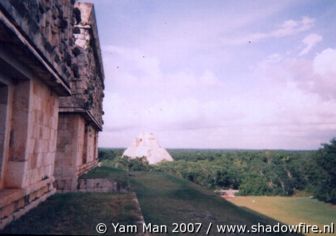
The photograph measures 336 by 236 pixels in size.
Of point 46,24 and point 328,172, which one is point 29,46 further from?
point 328,172

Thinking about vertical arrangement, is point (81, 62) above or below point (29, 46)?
above

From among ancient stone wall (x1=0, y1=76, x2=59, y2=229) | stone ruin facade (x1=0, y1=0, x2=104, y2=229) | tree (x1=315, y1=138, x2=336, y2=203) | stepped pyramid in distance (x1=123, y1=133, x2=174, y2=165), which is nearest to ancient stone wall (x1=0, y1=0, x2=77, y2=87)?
stone ruin facade (x1=0, y1=0, x2=104, y2=229)

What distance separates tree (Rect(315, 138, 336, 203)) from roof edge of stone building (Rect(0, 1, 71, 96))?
3330 cm

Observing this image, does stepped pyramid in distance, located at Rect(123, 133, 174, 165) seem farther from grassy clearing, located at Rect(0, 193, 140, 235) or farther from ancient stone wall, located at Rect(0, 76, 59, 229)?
ancient stone wall, located at Rect(0, 76, 59, 229)

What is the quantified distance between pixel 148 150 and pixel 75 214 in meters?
56.2

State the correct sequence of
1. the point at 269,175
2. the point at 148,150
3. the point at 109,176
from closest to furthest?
the point at 109,176, the point at 269,175, the point at 148,150

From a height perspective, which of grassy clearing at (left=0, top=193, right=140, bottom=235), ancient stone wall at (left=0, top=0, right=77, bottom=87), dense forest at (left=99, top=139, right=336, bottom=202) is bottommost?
dense forest at (left=99, top=139, right=336, bottom=202)

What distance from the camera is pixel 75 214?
16.0ft

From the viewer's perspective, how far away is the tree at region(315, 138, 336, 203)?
32709 mm

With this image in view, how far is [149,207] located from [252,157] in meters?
61.2

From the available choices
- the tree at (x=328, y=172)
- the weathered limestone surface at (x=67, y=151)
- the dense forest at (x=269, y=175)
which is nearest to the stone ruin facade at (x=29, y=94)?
the weathered limestone surface at (x=67, y=151)

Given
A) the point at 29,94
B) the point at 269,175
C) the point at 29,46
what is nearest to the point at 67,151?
the point at 29,94

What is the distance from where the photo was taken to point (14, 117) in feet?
15.8

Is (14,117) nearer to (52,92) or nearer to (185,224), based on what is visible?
(52,92)
